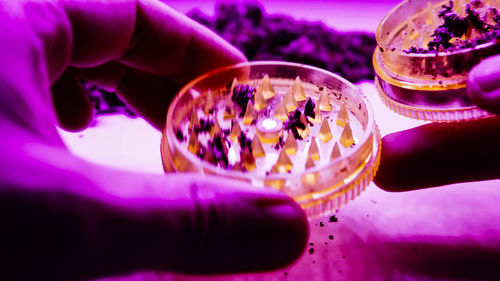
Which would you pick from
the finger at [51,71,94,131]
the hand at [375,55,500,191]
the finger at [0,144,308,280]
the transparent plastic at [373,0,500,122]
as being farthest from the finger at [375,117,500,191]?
the finger at [51,71,94,131]

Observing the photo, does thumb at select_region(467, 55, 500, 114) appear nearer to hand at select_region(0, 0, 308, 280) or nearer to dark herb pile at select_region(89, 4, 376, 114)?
hand at select_region(0, 0, 308, 280)

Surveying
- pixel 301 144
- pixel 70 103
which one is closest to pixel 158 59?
pixel 70 103

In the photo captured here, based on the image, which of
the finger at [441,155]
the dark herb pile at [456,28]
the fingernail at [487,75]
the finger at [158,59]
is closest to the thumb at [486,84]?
the fingernail at [487,75]

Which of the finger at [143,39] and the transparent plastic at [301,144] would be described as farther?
the finger at [143,39]

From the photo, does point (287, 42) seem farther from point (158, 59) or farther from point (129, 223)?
point (129, 223)

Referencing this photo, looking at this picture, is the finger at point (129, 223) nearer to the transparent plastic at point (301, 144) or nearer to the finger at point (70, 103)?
the transparent plastic at point (301, 144)
